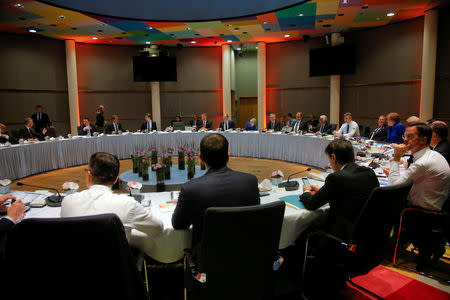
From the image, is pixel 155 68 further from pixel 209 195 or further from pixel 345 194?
pixel 209 195

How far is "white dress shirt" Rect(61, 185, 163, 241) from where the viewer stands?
167cm

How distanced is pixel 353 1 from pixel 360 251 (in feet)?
21.1

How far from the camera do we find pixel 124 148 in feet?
28.0

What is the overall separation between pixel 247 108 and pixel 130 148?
6418mm

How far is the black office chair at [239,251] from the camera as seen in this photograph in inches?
Result: 59.5

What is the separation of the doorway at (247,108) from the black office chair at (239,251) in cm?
1226

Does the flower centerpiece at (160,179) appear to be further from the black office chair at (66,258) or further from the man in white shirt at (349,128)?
the man in white shirt at (349,128)

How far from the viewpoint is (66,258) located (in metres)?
1.37

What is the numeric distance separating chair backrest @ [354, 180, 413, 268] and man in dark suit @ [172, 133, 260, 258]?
25.0 inches

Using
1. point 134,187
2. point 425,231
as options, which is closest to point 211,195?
point 134,187

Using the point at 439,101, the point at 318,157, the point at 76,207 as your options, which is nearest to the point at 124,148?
the point at 318,157

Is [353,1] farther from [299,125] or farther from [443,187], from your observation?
[443,187]

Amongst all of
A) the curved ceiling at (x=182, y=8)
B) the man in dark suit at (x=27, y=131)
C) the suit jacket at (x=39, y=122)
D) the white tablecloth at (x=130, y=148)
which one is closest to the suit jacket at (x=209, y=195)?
the curved ceiling at (x=182, y=8)

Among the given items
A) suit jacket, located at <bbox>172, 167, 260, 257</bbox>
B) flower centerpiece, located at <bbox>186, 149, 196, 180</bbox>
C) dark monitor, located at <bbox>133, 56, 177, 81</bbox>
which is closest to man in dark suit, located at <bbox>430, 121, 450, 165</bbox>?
suit jacket, located at <bbox>172, 167, 260, 257</bbox>
